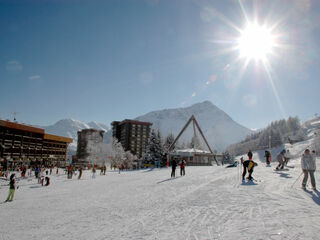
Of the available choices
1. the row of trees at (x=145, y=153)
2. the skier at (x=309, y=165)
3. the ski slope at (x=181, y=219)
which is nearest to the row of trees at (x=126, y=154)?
the row of trees at (x=145, y=153)

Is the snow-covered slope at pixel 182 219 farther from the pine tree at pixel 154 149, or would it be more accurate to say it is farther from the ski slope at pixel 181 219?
the pine tree at pixel 154 149

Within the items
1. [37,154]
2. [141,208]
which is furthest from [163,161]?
[37,154]

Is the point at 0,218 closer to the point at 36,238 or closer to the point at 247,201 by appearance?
the point at 36,238

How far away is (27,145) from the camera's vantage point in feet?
196

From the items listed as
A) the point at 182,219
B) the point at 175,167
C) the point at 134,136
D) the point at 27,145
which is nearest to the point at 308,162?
the point at 182,219

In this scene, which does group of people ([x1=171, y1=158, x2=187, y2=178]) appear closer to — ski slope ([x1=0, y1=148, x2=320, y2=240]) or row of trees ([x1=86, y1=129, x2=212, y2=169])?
ski slope ([x1=0, y1=148, x2=320, y2=240])

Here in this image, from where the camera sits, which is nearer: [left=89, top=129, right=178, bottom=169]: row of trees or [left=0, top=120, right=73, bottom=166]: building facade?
[left=89, top=129, right=178, bottom=169]: row of trees

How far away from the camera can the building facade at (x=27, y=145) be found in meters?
52.1

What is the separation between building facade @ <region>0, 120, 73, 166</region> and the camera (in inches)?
2051

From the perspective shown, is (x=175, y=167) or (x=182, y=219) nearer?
(x=182, y=219)

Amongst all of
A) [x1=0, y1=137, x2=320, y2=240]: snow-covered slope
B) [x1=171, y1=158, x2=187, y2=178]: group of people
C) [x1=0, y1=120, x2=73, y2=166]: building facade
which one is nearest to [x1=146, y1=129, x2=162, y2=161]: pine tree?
[x1=171, y1=158, x2=187, y2=178]: group of people

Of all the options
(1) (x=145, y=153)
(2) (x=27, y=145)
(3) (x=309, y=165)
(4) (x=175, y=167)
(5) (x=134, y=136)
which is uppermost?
(5) (x=134, y=136)

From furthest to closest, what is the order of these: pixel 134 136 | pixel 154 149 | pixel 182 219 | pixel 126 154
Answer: pixel 134 136 → pixel 126 154 → pixel 154 149 → pixel 182 219

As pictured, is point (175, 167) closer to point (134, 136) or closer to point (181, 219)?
point (181, 219)
